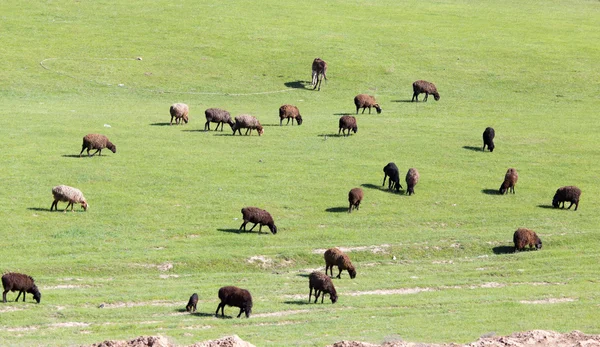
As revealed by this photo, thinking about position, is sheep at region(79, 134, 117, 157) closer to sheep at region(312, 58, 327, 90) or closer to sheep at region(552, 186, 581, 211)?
sheep at region(552, 186, 581, 211)

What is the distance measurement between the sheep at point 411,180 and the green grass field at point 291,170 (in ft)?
2.12

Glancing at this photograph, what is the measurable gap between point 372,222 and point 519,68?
3806 cm

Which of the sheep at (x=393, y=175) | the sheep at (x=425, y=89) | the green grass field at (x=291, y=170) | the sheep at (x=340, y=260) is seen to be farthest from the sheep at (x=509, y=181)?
the sheep at (x=425, y=89)

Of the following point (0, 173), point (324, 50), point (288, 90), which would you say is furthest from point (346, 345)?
point (324, 50)

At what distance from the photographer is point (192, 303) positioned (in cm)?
2316

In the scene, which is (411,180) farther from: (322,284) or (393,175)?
(322,284)

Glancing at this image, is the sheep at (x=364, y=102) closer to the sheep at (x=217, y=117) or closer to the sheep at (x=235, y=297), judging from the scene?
the sheep at (x=217, y=117)

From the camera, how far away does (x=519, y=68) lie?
68562mm

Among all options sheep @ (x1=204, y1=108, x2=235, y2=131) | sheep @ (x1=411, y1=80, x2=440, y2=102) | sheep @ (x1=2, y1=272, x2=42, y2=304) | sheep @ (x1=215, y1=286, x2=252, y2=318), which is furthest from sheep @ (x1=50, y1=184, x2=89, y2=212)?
sheep @ (x1=411, y1=80, x2=440, y2=102)

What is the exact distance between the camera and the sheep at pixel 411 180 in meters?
38.2

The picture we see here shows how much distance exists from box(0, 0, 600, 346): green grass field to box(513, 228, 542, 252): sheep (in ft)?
1.68

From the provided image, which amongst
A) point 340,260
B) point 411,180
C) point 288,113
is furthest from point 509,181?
point 288,113

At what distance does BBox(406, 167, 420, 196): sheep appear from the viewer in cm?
3825

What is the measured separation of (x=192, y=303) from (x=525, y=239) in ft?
44.2
